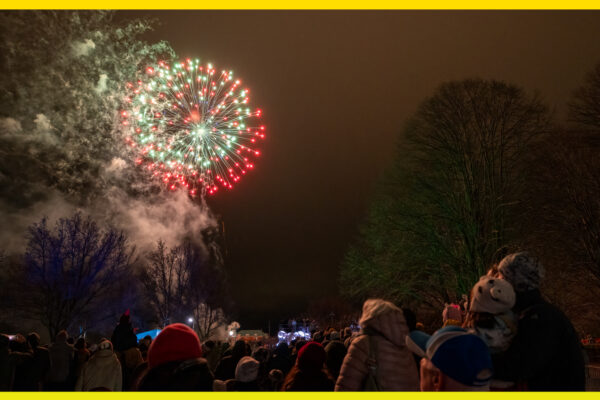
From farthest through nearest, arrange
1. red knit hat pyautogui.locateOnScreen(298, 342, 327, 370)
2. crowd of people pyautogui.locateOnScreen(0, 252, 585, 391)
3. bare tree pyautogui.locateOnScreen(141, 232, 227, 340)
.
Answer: bare tree pyautogui.locateOnScreen(141, 232, 227, 340) < red knit hat pyautogui.locateOnScreen(298, 342, 327, 370) < crowd of people pyautogui.locateOnScreen(0, 252, 585, 391)

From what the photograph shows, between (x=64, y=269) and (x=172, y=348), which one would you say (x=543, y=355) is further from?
(x=64, y=269)

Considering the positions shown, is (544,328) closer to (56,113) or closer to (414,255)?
(414,255)

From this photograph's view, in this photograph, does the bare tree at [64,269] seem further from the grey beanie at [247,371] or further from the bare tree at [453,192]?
the grey beanie at [247,371]

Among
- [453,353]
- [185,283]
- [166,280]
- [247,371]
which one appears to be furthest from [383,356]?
[185,283]

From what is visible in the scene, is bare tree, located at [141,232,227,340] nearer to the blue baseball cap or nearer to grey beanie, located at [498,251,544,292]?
grey beanie, located at [498,251,544,292]

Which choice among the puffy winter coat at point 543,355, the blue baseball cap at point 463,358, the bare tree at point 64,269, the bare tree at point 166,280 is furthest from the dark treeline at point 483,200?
the bare tree at point 166,280

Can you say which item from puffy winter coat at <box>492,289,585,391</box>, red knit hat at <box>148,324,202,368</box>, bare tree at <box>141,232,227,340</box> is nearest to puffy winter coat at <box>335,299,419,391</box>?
puffy winter coat at <box>492,289,585,391</box>
